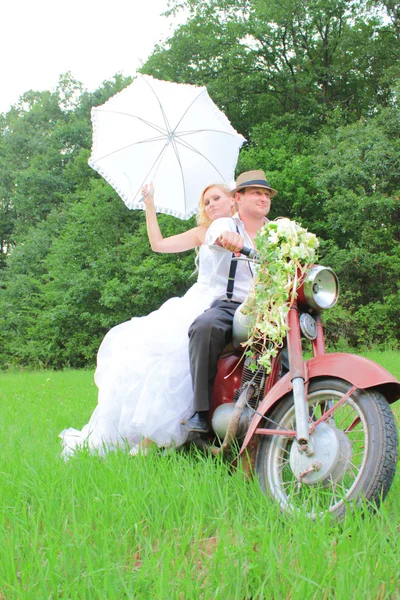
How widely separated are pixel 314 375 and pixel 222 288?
3.88ft

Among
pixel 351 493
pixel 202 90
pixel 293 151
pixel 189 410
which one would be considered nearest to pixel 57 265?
pixel 293 151

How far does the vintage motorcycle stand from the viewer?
227cm

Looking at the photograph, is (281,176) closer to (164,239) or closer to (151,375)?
(164,239)

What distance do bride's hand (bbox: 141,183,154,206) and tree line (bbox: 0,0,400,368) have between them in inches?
467

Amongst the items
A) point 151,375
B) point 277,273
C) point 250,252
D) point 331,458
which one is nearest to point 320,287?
point 277,273

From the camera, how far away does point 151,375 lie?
140 inches

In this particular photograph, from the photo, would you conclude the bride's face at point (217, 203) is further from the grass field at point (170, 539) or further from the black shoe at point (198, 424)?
the grass field at point (170, 539)

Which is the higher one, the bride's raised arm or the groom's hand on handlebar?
the bride's raised arm

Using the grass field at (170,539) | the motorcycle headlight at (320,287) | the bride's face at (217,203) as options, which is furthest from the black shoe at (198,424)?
the bride's face at (217,203)

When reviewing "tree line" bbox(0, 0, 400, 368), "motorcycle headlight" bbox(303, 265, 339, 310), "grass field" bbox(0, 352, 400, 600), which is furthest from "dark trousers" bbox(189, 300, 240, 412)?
"tree line" bbox(0, 0, 400, 368)

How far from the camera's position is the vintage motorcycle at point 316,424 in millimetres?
2270

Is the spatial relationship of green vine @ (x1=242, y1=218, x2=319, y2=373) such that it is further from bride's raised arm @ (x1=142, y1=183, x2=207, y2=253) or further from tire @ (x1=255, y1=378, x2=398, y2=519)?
bride's raised arm @ (x1=142, y1=183, x2=207, y2=253)

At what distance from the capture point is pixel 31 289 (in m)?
24.8

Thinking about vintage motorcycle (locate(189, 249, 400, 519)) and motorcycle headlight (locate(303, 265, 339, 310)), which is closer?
vintage motorcycle (locate(189, 249, 400, 519))
